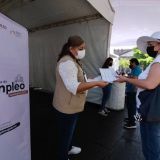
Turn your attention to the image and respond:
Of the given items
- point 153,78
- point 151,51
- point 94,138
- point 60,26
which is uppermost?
point 60,26

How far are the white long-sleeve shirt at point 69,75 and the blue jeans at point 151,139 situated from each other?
0.72m

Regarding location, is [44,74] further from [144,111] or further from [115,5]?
[144,111]

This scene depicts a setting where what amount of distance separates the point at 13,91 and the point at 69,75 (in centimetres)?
55

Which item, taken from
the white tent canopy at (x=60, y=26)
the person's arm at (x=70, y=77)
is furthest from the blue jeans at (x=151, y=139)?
the white tent canopy at (x=60, y=26)

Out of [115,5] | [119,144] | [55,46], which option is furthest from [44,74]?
[119,144]

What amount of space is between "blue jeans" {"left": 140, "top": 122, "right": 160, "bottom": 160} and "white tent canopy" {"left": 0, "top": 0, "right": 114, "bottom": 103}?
229 cm

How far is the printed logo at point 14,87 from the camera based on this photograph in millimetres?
1342

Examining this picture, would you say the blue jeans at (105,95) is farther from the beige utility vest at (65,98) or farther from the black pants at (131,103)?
the beige utility vest at (65,98)

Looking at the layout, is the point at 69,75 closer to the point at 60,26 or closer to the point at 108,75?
the point at 108,75

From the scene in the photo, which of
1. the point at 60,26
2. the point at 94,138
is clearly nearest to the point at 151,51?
the point at 94,138

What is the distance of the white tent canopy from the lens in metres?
4.47

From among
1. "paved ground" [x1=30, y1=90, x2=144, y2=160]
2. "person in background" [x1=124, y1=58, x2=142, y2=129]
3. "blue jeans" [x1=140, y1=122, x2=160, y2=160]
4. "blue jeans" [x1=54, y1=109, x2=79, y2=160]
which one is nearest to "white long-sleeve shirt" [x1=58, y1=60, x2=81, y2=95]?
"blue jeans" [x1=54, y1=109, x2=79, y2=160]

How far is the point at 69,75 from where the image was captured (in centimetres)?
184

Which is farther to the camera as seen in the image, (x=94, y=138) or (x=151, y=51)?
(x=94, y=138)
